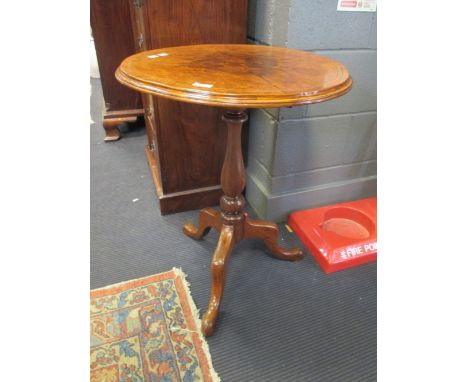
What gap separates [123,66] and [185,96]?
26 cm

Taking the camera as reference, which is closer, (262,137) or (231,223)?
(231,223)

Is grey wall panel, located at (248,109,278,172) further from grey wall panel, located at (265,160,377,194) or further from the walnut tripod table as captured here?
the walnut tripod table

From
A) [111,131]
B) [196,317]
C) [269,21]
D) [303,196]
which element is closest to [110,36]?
[111,131]

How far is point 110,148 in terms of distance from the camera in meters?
2.20

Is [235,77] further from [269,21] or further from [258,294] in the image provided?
[258,294]

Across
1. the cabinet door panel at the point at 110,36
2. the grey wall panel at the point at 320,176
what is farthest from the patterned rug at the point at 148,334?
the cabinet door panel at the point at 110,36

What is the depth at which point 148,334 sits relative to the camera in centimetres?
102

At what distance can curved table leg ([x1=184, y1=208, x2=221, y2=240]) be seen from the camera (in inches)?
49.8

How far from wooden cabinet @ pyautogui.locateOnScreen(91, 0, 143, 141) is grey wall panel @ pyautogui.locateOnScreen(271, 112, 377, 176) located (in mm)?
1280

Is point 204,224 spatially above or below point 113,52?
below

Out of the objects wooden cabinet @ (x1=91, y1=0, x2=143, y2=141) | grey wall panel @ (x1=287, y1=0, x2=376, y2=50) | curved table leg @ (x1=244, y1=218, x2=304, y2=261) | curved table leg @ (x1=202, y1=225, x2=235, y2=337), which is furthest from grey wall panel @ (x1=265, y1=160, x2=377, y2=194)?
wooden cabinet @ (x1=91, y1=0, x2=143, y2=141)

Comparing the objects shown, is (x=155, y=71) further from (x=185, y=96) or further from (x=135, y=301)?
(x=135, y=301)

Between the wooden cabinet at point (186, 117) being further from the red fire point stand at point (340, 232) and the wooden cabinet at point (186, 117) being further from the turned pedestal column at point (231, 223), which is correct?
the red fire point stand at point (340, 232)

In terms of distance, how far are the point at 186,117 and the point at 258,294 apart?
0.80 meters
